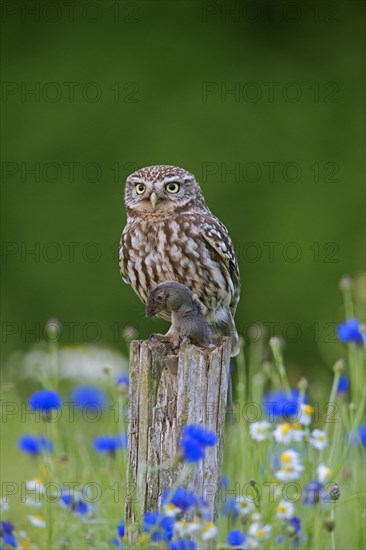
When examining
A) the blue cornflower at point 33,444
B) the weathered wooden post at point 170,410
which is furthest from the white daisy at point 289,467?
the blue cornflower at point 33,444

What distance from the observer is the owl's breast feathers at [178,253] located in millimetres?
5324

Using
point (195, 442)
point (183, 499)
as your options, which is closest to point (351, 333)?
point (183, 499)

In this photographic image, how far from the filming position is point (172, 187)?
5367 mm

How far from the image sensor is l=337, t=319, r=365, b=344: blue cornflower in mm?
5125

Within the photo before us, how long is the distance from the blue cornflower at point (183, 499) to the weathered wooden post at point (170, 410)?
6cm

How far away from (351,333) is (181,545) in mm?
1737

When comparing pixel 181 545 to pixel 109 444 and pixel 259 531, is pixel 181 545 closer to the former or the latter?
pixel 259 531

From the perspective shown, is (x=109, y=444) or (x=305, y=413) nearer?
(x=305, y=413)

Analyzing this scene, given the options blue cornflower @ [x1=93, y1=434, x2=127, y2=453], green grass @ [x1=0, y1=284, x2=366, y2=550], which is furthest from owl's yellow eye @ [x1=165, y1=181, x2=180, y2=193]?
blue cornflower @ [x1=93, y1=434, x2=127, y2=453]

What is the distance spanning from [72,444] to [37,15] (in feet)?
20.2

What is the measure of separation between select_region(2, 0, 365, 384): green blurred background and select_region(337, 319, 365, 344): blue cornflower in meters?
4.49

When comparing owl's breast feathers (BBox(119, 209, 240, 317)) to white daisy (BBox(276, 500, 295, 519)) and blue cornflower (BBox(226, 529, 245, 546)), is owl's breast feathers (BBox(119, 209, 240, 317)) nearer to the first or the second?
white daisy (BBox(276, 500, 295, 519))

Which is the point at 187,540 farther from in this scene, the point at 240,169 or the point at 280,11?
the point at 280,11

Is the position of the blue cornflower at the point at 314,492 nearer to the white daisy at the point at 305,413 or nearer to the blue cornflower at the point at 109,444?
the white daisy at the point at 305,413
